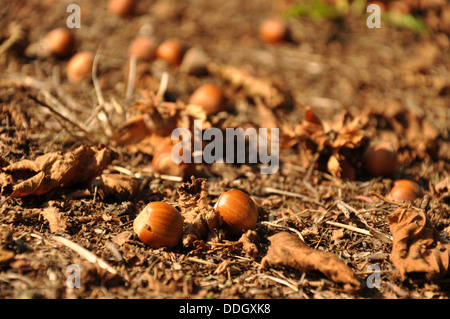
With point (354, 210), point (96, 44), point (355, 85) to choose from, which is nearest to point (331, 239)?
point (354, 210)

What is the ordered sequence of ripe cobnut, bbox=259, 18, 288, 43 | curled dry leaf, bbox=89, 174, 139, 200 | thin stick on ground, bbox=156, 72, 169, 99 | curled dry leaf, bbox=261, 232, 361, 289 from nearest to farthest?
curled dry leaf, bbox=261, 232, 361, 289 < curled dry leaf, bbox=89, 174, 139, 200 < thin stick on ground, bbox=156, 72, 169, 99 < ripe cobnut, bbox=259, 18, 288, 43

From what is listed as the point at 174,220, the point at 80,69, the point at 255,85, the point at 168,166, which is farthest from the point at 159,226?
the point at 80,69

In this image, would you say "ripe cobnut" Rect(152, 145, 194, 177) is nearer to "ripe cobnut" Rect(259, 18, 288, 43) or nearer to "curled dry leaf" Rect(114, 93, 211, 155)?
"curled dry leaf" Rect(114, 93, 211, 155)

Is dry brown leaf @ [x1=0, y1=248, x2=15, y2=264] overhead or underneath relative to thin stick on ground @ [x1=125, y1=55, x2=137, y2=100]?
underneath

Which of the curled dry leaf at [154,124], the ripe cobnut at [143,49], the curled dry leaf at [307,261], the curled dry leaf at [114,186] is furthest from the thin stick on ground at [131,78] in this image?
the curled dry leaf at [307,261]

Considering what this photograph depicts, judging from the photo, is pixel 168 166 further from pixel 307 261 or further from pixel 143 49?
pixel 143 49

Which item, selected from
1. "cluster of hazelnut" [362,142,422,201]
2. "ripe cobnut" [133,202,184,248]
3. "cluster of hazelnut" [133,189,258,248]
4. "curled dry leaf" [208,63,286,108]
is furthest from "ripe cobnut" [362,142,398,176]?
"ripe cobnut" [133,202,184,248]
